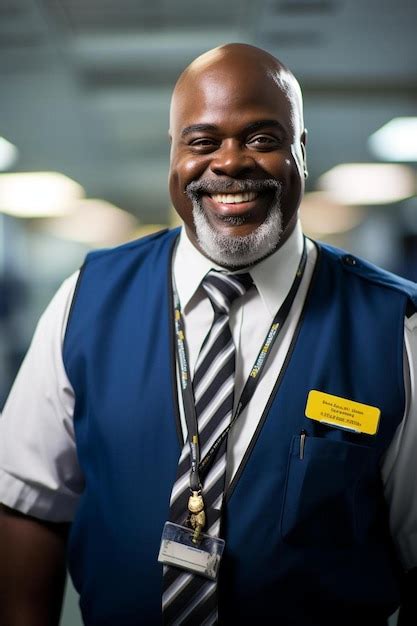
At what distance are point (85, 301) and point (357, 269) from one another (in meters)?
0.49

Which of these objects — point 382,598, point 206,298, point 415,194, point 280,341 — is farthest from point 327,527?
point 415,194

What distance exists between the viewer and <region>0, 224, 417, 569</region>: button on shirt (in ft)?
3.45

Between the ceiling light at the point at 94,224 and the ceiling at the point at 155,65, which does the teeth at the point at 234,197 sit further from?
the ceiling light at the point at 94,224

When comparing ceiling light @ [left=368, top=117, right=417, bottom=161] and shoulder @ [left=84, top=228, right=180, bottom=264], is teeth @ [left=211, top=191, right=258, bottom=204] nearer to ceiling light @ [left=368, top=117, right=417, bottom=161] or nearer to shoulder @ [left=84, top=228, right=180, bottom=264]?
shoulder @ [left=84, top=228, right=180, bottom=264]

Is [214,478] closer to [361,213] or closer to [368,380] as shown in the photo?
[368,380]

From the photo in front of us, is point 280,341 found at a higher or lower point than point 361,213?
lower

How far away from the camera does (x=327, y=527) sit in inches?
37.7

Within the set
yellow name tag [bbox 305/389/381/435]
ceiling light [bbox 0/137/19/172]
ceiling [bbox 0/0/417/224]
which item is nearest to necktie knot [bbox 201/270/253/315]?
yellow name tag [bbox 305/389/381/435]

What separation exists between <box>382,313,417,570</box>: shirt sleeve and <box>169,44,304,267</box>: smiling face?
0.95 ft

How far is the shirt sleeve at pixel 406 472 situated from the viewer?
0.98 m

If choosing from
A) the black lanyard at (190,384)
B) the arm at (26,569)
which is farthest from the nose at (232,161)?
the arm at (26,569)

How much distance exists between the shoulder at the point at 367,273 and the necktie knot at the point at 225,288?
17 centimetres

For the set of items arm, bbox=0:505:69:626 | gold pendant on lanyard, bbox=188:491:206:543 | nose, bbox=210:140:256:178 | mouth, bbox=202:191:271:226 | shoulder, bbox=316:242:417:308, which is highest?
nose, bbox=210:140:256:178

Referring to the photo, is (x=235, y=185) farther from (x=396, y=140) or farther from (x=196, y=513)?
(x=396, y=140)
